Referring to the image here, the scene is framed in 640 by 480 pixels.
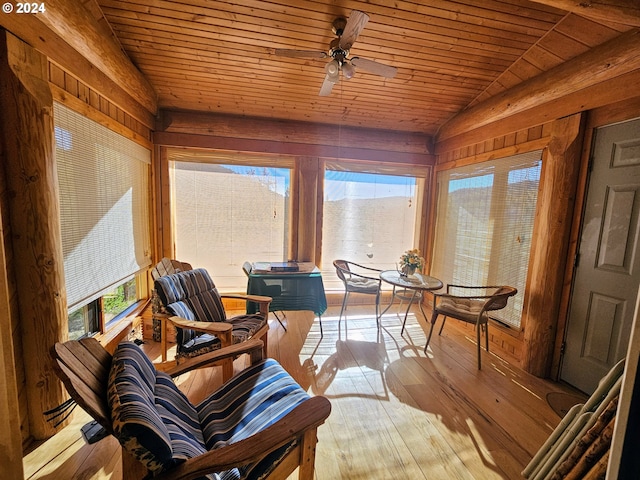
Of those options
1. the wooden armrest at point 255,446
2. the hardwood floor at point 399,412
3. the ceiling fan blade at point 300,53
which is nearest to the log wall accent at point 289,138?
the ceiling fan blade at point 300,53

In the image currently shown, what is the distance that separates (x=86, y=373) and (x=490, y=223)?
11.9ft

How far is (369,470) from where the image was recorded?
60.8 inches

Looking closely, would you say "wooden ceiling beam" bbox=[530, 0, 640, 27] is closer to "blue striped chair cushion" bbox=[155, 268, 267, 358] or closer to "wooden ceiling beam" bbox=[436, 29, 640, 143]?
"wooden ceiling beam" bbox=[436, 29, 640, 143]

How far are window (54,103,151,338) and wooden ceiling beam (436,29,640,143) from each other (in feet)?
12.8

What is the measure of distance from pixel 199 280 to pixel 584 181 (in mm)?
3481

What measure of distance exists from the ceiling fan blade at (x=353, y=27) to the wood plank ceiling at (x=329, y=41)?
1.25 ft

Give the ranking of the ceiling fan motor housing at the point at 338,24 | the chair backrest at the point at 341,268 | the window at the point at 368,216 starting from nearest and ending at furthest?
the ceiling fan motor housing at the point at 338,24 < the chair backrest at the point at 341,268 < the window at the point at 368,216

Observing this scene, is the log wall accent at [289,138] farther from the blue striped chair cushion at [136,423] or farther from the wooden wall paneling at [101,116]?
the blue striped chair cushion at [136,423]

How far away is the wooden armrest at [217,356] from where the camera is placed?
1428 millimetres

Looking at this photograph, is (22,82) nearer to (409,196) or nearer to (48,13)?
(48,13)

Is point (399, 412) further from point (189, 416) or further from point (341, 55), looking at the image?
point (341, 55)

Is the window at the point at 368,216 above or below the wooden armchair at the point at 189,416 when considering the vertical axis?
above

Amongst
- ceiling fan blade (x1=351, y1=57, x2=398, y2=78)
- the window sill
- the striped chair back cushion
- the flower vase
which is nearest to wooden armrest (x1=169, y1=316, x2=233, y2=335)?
the striped chair back cushion

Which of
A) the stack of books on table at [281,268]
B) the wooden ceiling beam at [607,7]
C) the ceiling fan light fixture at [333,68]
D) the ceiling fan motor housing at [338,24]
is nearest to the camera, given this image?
the wooden ceiling beam at [607,7]
